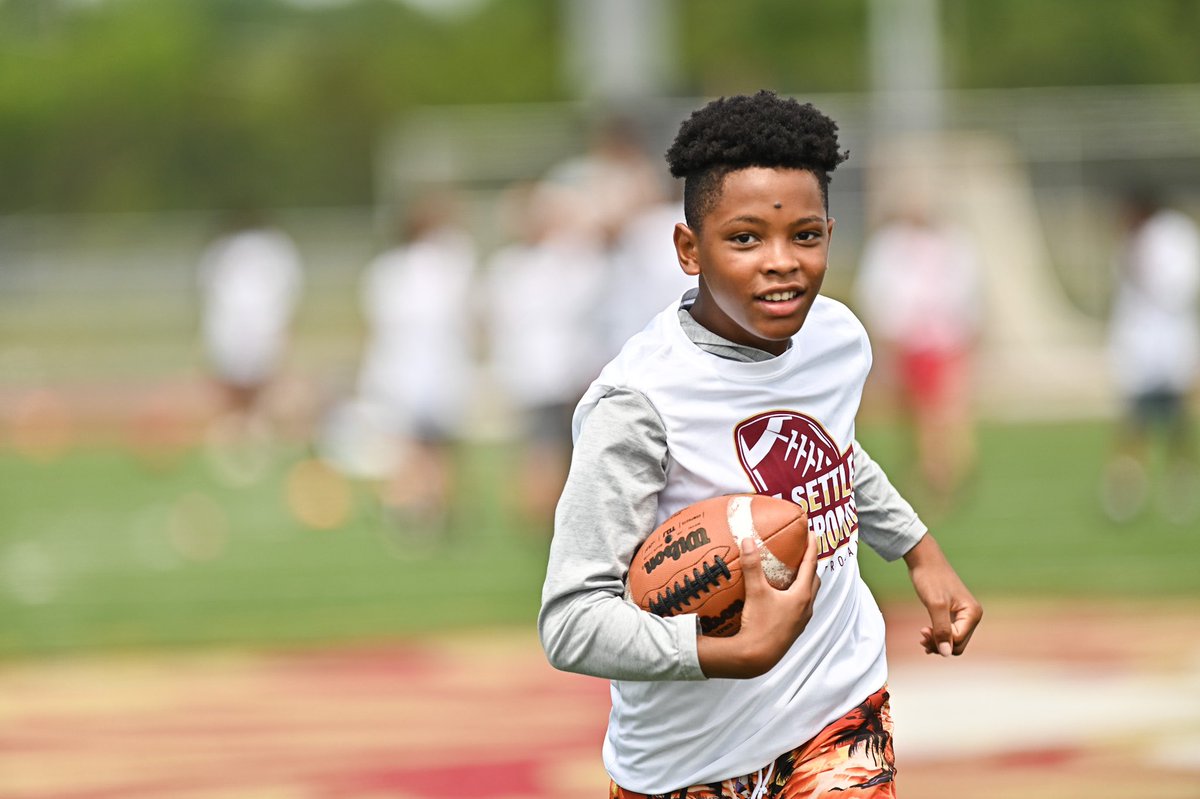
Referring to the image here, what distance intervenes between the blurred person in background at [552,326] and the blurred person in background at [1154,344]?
4271 millimetres

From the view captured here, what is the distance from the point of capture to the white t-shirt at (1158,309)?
14.0m

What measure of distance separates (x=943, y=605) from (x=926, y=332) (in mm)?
11932

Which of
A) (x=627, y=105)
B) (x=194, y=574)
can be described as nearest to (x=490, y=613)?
(x=194, y=574)

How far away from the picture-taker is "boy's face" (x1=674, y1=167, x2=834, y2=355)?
334cm

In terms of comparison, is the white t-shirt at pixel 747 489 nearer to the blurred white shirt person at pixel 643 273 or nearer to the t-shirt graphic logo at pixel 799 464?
the t-shirt graphic logo at pixel 799 464

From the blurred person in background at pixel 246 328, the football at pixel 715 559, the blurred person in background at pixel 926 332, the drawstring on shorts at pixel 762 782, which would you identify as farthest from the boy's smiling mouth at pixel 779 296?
the blurred person in background at pixel 246 328

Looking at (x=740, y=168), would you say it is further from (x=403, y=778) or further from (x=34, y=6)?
(x=34, y=6)

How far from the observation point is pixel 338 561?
13.0 m

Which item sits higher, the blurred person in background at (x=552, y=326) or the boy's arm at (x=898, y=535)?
the blurred person in background at (x=552, y=326)

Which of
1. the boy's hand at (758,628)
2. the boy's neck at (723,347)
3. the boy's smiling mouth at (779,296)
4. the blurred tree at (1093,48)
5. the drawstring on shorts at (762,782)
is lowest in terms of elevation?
the drawstring on shorts at (762,782)

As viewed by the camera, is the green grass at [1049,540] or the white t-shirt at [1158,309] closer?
the green grass at [1049,540]

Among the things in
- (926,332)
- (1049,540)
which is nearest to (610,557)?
(1049,540)

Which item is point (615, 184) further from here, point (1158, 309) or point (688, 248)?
point (688, 248)

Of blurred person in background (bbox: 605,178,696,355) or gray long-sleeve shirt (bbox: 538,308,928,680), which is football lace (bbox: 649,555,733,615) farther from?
blurred person in background (bbox: 605,178,696,355)
